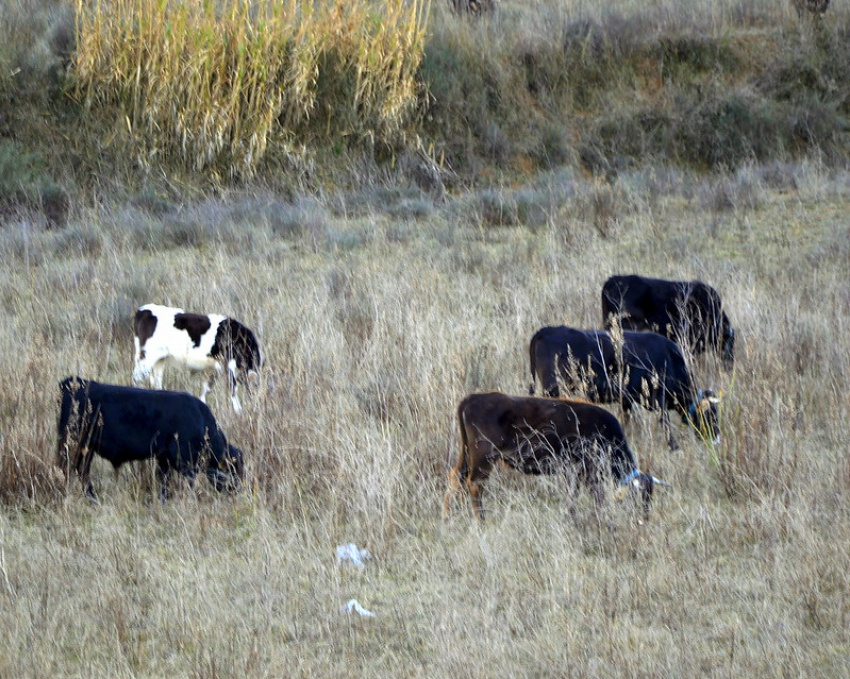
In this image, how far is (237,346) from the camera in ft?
28.3

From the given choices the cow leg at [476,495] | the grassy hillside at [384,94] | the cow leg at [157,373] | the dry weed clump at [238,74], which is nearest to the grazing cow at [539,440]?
the cow leg at [476,495]

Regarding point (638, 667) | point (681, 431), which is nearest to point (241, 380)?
point (681, 431)

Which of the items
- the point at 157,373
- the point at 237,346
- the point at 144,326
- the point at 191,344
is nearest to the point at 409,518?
the point at 237,346

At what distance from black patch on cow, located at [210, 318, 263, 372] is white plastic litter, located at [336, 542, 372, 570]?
2.87 metres

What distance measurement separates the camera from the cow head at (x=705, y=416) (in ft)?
23.3

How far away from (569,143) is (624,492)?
13.9m

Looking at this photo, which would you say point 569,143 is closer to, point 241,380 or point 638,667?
point 241,380

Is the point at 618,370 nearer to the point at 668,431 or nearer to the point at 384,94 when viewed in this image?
the point at 668,431

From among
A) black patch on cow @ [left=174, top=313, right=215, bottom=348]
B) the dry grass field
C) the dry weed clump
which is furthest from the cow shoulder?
the dry weed clump

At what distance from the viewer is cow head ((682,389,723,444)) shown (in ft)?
23.3

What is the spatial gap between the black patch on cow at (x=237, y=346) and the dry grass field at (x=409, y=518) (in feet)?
0.71

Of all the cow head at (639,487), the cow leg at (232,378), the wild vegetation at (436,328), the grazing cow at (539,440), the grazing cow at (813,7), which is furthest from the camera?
the grazing cow at (813,7)

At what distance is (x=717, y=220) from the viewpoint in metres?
14.2

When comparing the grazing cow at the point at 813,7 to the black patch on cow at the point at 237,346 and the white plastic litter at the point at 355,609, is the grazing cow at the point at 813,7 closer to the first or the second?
the black patch on cow at the point at 237,346
